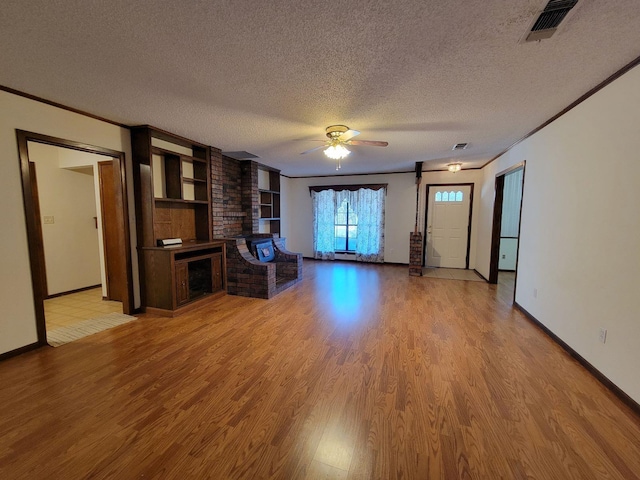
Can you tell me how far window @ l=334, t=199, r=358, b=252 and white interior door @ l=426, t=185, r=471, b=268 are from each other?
6.22ft

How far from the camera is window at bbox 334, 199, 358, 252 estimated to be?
7.10 m

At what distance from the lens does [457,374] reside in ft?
7.06

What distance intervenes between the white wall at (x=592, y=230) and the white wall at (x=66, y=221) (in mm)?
6071

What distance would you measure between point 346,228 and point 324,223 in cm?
64

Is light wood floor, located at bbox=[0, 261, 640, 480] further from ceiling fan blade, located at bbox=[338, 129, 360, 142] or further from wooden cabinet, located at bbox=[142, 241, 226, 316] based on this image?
ceiling fan blade, located at bbox=[338, 129, 360, 142]

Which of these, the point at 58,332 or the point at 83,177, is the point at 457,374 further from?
the point at 83,177

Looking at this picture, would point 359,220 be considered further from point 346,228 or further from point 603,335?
point 603,335

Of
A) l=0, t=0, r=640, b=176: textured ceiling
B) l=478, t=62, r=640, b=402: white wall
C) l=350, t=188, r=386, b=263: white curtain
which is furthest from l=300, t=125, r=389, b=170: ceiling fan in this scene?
l=350, t=188, r=386, b=263: white curtain

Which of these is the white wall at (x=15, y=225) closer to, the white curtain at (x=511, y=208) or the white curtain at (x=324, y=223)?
the white curtain at (x=324, y=223)

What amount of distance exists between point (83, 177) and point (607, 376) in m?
7.18

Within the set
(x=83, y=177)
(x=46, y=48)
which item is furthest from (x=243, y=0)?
(x=83, y=177)

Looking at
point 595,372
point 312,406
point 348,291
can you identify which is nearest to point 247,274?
point 348,291

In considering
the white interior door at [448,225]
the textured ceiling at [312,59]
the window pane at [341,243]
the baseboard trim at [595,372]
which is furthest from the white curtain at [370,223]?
the baseboard trim at [595,372]

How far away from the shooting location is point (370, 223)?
22.6 feet
